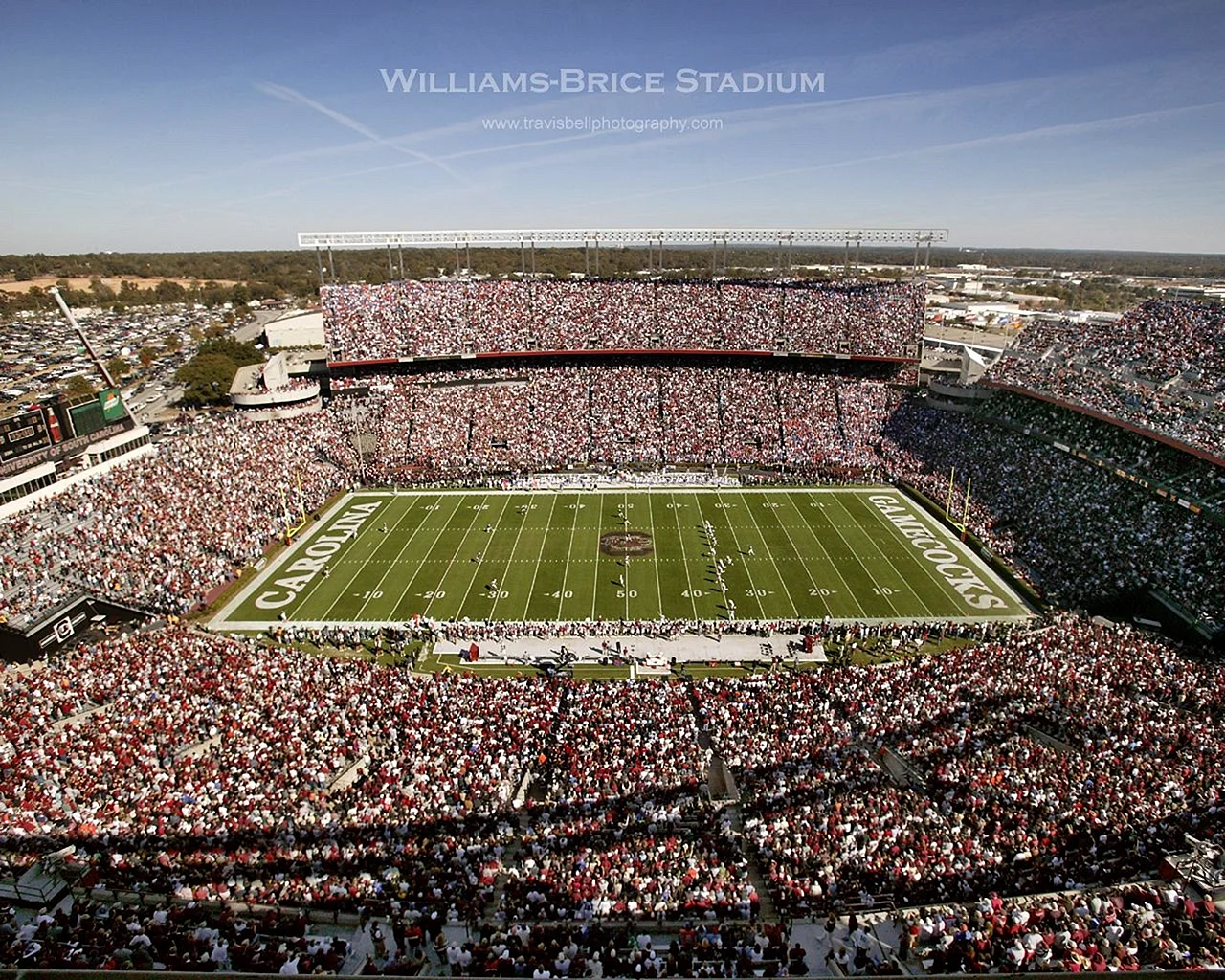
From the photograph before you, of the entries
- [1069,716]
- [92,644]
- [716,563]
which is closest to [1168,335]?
[716,563]

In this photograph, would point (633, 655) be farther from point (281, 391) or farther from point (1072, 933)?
point (281, 391)

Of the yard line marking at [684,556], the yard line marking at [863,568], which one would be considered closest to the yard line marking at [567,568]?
the yard line marking at [684,556]

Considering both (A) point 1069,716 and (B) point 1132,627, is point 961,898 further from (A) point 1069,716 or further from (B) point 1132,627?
(B) point 1132,627

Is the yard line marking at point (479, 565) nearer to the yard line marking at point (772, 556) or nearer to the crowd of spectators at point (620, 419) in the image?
the crowd of spectators at point (620, 419)

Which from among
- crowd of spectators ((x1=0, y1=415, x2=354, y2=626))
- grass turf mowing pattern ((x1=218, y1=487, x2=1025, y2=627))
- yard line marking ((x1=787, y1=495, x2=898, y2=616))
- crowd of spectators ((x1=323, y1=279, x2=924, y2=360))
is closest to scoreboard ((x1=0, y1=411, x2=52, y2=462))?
crowd of spectators ((x1=0, y1=415, x2=354, y2=626))

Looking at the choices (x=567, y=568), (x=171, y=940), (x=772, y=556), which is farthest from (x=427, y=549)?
(x=171, y=940)

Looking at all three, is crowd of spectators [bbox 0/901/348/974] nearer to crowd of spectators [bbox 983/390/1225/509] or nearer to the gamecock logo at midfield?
the gamecock logo at midfield
